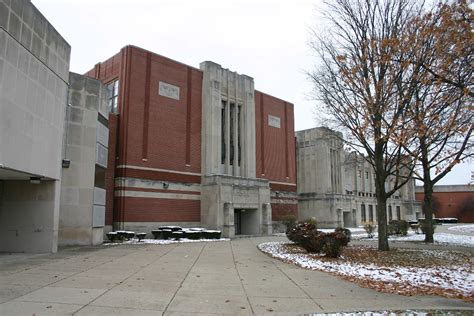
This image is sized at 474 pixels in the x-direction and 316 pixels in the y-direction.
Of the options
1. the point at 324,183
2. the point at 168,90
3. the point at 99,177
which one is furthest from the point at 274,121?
the point at 99,177

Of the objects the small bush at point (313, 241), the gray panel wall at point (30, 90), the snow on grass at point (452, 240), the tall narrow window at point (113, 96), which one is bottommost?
the snow on grass at point (452, 240)

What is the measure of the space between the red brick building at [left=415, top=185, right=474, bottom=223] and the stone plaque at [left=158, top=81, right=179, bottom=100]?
214 ft

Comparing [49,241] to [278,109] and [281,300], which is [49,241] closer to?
[281,300]

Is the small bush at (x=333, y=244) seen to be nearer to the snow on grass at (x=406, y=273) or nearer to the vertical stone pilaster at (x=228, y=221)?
the snow on grass at (x=406, y=273)

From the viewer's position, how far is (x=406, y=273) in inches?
476

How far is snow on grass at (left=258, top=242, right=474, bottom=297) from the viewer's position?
10.3 metres

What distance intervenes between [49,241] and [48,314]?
37.8 feet

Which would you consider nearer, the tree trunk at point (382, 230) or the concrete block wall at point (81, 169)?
the tree trunk at point (382, 230)

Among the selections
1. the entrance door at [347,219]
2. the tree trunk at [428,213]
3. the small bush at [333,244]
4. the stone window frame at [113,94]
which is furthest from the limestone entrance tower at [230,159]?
the entrance door at [347,219]

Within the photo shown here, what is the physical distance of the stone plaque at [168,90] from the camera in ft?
107

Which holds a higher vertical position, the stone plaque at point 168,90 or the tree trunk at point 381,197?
the stone plaque at point 168,90

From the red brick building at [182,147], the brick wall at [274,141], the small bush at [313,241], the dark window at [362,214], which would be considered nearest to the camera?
the small bush at [313,241]

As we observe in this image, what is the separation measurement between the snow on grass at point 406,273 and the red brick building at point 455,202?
72.3 metres

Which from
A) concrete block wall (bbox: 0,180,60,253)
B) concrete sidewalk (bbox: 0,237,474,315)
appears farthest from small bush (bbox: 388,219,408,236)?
Answer: concrete block wall (bbox: 0,180,60,253)
